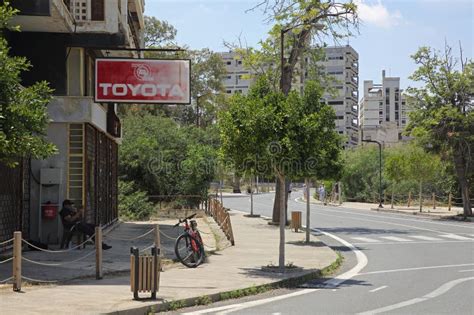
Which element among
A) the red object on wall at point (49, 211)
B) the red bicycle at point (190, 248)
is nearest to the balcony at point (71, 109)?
the red object on wall at point (49, 211)

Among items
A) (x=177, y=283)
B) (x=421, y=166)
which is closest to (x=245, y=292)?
(x=177, y=283)

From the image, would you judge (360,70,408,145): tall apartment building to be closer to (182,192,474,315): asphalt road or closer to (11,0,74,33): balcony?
(182,192,474,315): asphalt road

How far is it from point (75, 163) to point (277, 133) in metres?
6.70

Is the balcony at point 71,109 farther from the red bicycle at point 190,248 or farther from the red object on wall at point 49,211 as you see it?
the red bicycle at point 190,248

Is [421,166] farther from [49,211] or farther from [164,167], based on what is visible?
[49,211]

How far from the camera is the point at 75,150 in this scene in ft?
58.7

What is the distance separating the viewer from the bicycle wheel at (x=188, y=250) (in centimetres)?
1449

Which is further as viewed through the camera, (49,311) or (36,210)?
(36,210)

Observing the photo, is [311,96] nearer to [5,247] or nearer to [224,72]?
[5,247]

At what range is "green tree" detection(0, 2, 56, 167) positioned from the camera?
10508 mm

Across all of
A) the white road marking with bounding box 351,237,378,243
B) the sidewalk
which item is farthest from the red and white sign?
the white road marking with bounding box 351,237,378,243

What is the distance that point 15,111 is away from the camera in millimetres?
10656

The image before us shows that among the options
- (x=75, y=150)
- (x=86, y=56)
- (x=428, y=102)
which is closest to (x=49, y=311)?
(x=75, y=150)

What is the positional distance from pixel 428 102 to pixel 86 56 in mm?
25062
